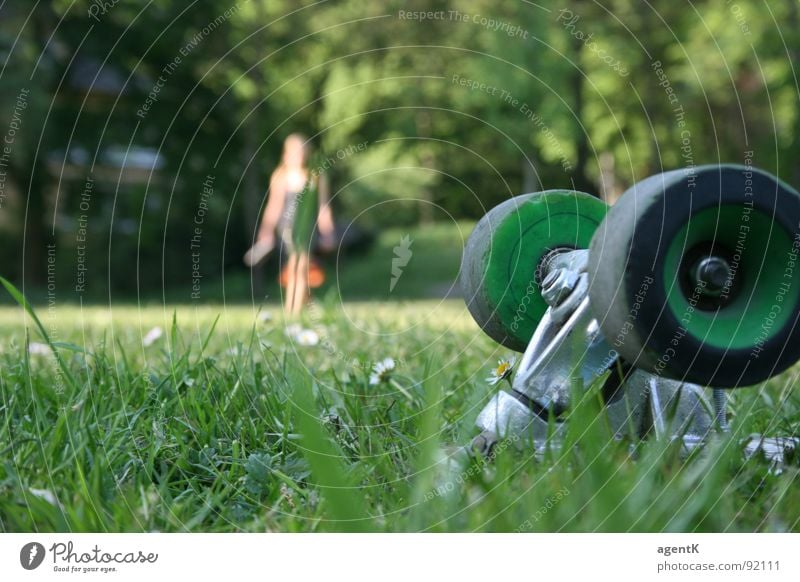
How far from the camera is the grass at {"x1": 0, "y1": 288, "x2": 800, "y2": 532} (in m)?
1.61

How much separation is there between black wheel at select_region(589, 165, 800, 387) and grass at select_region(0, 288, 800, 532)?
21 centimetres

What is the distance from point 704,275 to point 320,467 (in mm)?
850

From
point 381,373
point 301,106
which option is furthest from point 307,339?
point 301,106

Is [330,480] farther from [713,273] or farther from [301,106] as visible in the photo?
[301,106]

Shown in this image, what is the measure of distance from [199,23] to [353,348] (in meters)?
14.6

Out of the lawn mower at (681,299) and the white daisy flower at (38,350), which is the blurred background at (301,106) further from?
the lawn mower at (681,299)

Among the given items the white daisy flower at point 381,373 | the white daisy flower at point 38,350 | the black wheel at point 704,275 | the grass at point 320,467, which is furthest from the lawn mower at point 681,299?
the white daisy flower at point 38,350

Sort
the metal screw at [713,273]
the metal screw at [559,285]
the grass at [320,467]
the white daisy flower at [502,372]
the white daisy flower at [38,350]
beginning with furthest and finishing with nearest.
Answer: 1. the white daisy flower at [38,350]
2. the white daisy flower at [502,372]
3. the metal screw at [559,285]
4. the metal screw at [713,273]
5. the grass at [320,467]

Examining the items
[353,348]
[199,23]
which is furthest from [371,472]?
[199,23]

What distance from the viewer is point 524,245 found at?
2.38m

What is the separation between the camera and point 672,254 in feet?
5.46

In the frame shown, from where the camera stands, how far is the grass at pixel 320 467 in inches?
63.4

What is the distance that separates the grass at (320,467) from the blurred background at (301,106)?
13.1 m

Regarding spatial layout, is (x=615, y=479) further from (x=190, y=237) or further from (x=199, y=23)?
(x=190, y=237)
